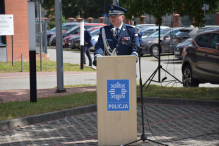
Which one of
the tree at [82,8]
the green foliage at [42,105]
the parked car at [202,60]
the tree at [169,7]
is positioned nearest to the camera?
the green foliage at [42,105]

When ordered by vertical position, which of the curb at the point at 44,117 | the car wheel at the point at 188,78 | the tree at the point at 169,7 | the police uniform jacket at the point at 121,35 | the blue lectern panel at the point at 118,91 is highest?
the tree at the point at 169,7

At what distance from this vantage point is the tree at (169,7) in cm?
858

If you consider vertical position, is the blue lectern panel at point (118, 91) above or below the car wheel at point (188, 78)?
above

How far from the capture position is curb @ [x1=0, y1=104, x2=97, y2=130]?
634cm

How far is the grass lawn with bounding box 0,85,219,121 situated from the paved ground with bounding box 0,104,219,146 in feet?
1.44

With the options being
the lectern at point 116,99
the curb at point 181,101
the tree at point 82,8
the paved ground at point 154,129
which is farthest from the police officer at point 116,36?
the tree at point 82,8

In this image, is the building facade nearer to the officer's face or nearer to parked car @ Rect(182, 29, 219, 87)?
parked car @ Rect(182, 29, 219, 87)

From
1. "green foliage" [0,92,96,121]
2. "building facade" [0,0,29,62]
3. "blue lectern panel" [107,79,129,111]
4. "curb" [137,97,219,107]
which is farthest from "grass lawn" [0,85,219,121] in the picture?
"building facade" [0,0,29,62]

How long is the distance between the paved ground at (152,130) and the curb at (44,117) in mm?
117

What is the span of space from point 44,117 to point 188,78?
17.7ft

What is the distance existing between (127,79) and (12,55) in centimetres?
1252

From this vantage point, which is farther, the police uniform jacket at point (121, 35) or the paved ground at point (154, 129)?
the police uniform jacket at point (121, 35)

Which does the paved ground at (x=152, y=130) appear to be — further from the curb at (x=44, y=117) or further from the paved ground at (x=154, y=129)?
the curb at (x=44, y=117)

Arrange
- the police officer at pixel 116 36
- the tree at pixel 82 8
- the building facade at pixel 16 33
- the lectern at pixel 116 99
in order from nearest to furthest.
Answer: the lectern at pixel 116 99, the police officer at pixel 116 36, the building facade at pixel 16 33, the tree at pixel 82 8
